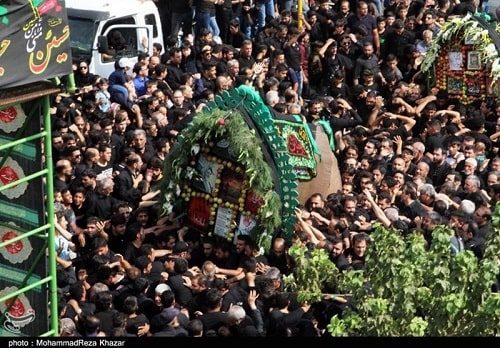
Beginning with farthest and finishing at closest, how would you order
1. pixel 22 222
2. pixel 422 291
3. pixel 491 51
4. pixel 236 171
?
pixel 491 51, pixel 236 171, pixel 422 291, pixel 22 222

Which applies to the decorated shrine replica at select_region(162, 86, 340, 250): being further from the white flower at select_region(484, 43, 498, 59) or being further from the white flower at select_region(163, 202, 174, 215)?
the white flower at select_region(484, 43, 498, 59)

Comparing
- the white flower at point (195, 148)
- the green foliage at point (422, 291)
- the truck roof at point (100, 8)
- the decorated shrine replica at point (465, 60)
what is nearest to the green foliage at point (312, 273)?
the green foliage at point (422, 291)

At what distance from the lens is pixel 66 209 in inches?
689

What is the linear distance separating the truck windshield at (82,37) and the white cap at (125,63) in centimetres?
66

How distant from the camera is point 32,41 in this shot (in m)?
10.4

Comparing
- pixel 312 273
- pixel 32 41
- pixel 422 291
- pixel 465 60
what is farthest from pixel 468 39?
pixel 32 41

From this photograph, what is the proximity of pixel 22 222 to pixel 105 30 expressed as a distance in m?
13.3

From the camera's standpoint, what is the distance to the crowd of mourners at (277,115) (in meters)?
14.9

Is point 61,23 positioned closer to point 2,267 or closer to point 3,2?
point 3,2

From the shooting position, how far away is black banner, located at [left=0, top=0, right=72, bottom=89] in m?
10.3

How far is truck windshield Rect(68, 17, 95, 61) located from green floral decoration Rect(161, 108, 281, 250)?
6.21 metres

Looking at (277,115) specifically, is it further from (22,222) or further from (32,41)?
(32,41)

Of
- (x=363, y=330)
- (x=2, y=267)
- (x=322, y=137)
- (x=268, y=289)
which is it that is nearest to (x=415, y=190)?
(x=322, y=137)

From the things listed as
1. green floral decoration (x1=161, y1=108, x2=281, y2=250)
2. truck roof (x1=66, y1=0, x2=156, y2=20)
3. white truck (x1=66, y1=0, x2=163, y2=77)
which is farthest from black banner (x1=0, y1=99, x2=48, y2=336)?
truck roof (x1=66, y1=0, x2=156, y2=20)
